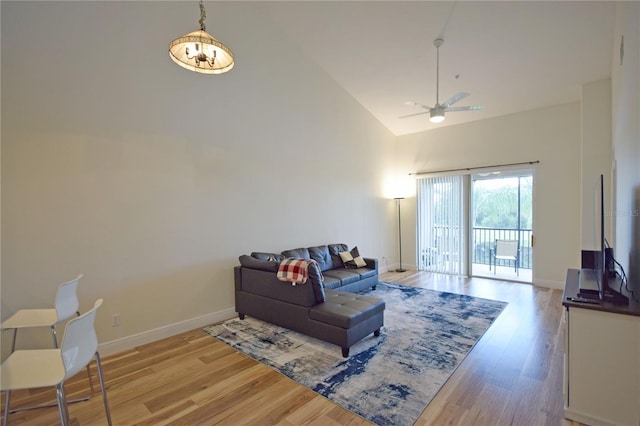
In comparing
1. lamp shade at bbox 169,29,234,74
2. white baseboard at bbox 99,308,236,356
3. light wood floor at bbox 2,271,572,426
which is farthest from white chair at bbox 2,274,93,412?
lamp shade at bbox 169,29,234,74

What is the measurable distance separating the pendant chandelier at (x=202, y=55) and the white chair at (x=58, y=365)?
1971 millimetres

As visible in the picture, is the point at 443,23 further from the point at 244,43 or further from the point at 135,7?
the point at 135,7

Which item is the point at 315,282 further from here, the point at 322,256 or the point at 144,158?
the point at 144,158

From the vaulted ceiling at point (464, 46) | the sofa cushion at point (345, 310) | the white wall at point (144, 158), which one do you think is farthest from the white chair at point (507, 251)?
the sofa cushion at point (345, 310)

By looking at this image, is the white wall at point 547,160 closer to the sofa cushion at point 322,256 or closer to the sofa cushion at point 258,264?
the sofa cushion at point 322,256

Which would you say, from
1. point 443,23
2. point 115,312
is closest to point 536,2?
point 443,23

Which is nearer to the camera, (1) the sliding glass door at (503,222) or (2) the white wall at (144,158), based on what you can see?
(2) the white wall at (144,158)

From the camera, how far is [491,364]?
2861 mm

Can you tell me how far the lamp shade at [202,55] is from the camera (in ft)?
7.53

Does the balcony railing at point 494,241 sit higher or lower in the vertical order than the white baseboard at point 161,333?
higher

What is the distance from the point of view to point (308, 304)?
329 centimetres

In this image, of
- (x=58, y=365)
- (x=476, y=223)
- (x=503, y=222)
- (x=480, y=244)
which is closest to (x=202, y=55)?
(x=58, y=365)

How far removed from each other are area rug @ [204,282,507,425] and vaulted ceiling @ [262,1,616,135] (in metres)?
3.64

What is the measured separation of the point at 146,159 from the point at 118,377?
7.43 ft
